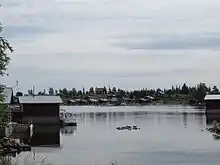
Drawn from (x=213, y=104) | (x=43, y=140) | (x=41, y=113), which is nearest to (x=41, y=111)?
(x=41, y=113)

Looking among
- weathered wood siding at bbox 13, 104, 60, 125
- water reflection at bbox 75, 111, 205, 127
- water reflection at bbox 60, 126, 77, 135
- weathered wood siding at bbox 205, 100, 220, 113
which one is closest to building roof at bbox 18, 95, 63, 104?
weathered wood siding at bbox 13, 104, 60, 125

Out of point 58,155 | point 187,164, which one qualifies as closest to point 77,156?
point 58,155

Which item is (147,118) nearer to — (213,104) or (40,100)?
(213,104)

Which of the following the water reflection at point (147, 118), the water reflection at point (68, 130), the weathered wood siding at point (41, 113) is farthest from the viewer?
the water reflection at point (147, 118)

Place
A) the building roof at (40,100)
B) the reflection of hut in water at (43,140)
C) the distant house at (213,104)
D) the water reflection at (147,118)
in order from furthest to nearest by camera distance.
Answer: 1. the distant house at (213,104)
2. the water reflection at (147,118)
3. the building roof at (40,100)
4. the reflection of hut in water at (43,140)

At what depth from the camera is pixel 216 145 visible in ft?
126

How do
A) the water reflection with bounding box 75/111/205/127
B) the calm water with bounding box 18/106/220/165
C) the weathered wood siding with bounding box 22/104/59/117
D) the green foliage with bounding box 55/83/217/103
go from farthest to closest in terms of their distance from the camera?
the green foliage with bounding box 55/83/217/103, the water reflection with bounding box 75/111/205/127, the weathered wood siding with bounding box 22/104/59/117, the calm water with bounding box 18/106/220/165

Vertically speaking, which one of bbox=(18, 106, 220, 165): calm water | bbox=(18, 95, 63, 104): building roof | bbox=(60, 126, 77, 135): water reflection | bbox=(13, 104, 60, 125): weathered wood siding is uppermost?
bbox=(18, 95, 63, 104): building roof

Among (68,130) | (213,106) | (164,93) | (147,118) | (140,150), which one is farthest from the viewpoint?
(164,93)

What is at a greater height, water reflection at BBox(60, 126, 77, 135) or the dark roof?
the dark roof

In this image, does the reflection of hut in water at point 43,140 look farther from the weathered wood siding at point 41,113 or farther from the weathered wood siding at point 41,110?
the weathered wood siding at point 41,110

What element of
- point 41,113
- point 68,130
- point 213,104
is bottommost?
point 68,130

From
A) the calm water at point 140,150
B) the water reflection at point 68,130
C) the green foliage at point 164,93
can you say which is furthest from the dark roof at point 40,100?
the green foliage at point 164,93

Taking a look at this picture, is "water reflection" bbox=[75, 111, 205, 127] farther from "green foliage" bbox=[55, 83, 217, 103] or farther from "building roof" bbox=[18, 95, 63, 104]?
"green foliage" bbox=[55, 83, 217, 103]
